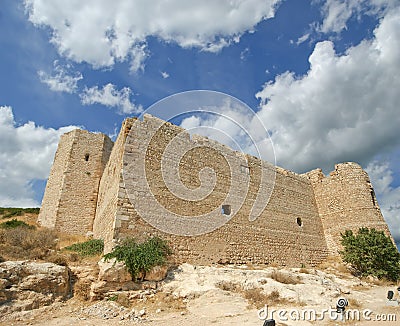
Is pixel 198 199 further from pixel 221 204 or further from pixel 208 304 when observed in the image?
pixel 208 304

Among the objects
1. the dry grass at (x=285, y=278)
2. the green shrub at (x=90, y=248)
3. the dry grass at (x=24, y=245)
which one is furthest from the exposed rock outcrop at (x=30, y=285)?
the dry grass at (x=285, y=278)

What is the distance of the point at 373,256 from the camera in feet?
42.9

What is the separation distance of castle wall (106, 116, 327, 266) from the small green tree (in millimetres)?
2192

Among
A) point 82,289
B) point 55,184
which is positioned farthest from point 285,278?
point 55,184

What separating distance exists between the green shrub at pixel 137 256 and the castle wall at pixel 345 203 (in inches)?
484

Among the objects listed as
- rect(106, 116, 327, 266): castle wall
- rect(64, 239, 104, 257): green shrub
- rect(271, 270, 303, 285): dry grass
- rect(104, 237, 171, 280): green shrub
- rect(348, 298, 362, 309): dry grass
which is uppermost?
rect(106, 116, 327, 266): castle wall

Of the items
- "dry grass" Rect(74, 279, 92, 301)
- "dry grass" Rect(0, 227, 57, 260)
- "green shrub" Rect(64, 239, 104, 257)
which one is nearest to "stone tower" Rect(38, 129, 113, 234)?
"green shrub" Rect(64, 239, 104, 257)

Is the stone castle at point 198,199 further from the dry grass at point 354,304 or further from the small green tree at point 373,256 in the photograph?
the dry grass at point 354,304

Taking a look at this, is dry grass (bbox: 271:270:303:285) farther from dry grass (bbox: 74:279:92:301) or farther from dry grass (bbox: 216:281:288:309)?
dry grass (bbox: 74:279:92:301)

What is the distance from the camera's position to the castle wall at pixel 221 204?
31.4ft

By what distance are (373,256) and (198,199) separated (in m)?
8.83

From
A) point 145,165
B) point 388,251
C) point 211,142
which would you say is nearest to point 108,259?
point 145,165

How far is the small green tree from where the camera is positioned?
12.6 m

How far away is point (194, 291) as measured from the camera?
7383 mm
